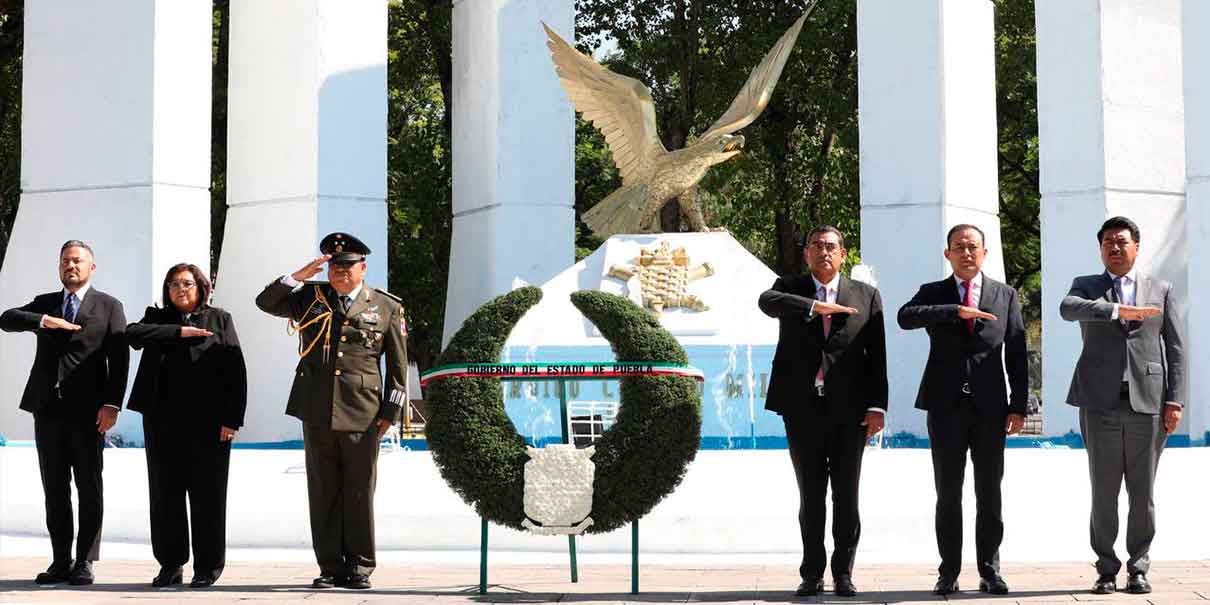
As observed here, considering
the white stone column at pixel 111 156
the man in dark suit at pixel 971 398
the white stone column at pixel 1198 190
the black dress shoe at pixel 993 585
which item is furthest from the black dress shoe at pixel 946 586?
the white stone column at pixel 111 156

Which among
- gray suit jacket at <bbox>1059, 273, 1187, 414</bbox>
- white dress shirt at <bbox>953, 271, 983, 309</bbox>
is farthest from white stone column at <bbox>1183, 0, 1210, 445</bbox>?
white dress shirt at <bbox>953, 271, 983, 309</bbox>

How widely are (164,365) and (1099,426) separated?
14.4ft

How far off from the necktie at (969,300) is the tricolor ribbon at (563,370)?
127cm

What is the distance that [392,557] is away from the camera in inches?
372

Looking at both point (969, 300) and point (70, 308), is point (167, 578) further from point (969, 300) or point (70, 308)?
point (969, 300)

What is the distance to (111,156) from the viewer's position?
14.0 m

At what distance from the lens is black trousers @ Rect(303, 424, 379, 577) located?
7449 millimetres

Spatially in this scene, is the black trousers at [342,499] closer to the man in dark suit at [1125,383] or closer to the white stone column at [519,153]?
the man in dark suit at [1125,383]

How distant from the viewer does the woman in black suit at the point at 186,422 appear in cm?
759

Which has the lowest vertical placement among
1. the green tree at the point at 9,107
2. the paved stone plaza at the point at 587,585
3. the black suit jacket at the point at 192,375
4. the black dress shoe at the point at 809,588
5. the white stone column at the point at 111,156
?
the paved stone plaza at the point at 587,585

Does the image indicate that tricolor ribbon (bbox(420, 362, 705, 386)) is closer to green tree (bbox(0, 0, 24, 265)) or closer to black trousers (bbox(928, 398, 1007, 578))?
black trousers (bbox(928, 398, 1007, 578))

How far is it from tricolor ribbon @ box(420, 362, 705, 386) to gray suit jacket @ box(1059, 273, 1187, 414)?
1789 mm

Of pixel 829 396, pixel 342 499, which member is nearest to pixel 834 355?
pixel 829 396

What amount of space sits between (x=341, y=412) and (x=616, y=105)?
9342 millimetres
